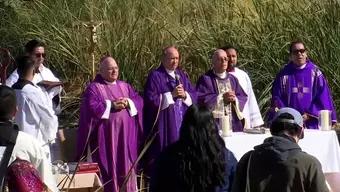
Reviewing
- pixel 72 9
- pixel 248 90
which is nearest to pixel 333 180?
pixel 248 90

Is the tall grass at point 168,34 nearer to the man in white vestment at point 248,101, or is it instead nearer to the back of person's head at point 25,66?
the man in white vestment at point 248,101

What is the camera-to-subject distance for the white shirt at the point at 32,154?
5.93 meters

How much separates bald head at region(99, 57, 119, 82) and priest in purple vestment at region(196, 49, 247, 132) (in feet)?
Answer: 3.22

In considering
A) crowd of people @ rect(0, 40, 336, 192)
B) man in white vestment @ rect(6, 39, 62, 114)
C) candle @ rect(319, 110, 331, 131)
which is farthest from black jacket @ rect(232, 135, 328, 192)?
man in white vestment @ rect(6, 39, 62, 114)

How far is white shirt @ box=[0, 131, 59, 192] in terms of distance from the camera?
593cm

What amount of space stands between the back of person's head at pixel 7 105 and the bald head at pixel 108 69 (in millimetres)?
4557

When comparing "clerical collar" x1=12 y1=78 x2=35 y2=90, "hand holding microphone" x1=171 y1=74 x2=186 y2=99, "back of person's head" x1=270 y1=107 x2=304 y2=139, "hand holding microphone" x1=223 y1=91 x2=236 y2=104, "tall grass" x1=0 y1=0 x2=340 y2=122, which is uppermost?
"tall grass" x1=0 y1=0 x2=340 y2=122

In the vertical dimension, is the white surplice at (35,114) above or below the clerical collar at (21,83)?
below

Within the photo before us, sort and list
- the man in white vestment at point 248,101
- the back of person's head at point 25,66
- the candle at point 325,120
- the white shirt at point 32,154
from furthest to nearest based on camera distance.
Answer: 1. the man in white vestment at point 248,101
2. the candle at point 325,120
3. the back of person's head at point 25,66
4. the white shirt at point 32,154

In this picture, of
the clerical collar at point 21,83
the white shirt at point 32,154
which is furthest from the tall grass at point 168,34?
the white shirt at point 32,154

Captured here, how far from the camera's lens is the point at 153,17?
14.8 m

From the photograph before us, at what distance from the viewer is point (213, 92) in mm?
10992

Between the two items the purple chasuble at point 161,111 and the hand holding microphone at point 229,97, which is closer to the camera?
the hand holding microphone at point 229,97

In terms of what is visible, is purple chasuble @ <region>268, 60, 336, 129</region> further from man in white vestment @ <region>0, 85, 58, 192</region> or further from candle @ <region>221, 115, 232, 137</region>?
man in white vestment @ <region>0, 85, 58, 192</region>
